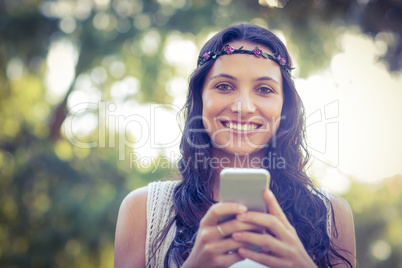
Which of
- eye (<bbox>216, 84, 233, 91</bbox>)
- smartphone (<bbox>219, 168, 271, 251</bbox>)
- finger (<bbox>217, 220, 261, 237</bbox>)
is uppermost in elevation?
eye (<bbox>216, 84, 233, 91</bbox>)

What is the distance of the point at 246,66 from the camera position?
1.69 metres

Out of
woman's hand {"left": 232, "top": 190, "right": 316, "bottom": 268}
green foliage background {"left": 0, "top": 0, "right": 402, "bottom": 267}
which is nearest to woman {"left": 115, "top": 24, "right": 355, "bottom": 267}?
woman's hand {"left": 232, "top": 190, "right": 316, "bottom": 268}

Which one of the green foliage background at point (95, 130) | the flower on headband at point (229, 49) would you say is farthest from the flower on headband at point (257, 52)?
the green foliage background at point (95, 130)

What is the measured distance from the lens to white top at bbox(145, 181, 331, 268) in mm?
1653

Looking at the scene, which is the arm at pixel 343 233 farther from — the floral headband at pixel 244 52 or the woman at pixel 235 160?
the floral headband at pixel 244 52

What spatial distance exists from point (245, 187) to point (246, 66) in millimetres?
730

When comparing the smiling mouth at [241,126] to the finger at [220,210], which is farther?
the smiling mouth at [241,126]

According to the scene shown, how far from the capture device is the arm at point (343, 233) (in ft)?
5.57

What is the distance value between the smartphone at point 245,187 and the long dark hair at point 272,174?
1.59ft

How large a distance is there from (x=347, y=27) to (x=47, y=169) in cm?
488

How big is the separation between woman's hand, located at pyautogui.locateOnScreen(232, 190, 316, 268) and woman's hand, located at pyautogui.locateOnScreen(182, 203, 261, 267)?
23 mm

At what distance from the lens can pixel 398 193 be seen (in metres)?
5.67

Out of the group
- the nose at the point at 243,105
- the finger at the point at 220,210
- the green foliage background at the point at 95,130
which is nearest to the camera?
the finger at the point at 220,210
